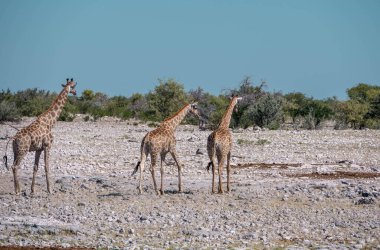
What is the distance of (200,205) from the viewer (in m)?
13.8

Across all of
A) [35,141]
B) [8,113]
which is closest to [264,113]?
[8,113]

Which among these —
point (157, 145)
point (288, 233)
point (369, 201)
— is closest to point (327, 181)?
point (369, 201)

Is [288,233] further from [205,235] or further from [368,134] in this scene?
[368,134]

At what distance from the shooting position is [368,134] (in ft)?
100

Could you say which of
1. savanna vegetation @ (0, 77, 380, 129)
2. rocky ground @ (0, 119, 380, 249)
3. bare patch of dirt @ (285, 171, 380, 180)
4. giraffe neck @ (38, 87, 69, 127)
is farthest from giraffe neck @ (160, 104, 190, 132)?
savanna vegetation @ (0, 77, 380, 129)

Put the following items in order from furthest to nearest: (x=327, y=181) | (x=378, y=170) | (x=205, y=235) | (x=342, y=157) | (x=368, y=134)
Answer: (x=368, y=134), (x=342, y=157), (x=378, y=170), (x=327, y=181), (x=205, y=235)

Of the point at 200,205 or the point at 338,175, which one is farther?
the point at 338,175

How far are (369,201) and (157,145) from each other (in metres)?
4.30

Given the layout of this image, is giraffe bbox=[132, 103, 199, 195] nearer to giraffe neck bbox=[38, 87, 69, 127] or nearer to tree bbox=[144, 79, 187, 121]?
giraffe neck bbox=[38, 87, 69, 127]

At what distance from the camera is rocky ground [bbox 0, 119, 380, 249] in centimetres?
1119

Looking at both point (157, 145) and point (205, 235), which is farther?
point (157, 145)

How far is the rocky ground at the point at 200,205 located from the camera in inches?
440

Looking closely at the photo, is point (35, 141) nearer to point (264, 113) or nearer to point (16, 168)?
point (16, 168)

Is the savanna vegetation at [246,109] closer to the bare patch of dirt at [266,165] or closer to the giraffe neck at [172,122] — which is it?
the bare patch of dirt at [266,165]
